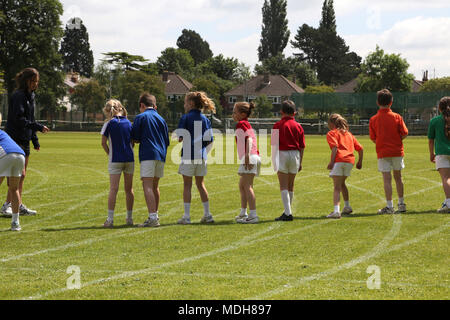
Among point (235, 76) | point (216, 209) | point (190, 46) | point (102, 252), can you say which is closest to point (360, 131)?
point (216, 209)

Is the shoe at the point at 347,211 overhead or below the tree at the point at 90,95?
below

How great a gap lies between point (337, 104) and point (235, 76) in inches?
2851

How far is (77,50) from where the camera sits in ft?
472

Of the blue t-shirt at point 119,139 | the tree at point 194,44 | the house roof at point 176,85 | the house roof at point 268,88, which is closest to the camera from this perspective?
the blue t-shirt at point 119,139

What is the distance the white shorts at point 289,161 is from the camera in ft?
32.2

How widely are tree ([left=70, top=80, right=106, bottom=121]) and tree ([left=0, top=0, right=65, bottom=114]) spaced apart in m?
9.52

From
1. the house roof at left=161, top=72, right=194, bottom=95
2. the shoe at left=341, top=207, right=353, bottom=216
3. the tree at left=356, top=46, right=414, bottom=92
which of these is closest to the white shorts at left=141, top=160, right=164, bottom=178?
the shoe at left=341, top=207, right=353, bottom=216

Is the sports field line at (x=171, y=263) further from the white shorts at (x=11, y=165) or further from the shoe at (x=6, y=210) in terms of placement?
the shoe at (x=6, y=210)

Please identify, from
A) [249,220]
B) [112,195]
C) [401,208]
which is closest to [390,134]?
[401,208]

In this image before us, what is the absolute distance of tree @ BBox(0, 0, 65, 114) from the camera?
7581 centimetres

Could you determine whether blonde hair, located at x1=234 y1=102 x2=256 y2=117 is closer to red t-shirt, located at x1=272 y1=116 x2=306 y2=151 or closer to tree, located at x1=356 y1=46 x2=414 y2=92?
red t-shirt, located at x1=272 y1=116 x2=306 y2=151

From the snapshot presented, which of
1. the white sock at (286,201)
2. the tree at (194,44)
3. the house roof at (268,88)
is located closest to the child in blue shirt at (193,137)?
the white sock at (286,201)

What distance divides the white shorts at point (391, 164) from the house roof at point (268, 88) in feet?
353

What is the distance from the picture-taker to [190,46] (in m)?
163
